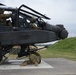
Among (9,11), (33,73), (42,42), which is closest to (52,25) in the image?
(42,42)

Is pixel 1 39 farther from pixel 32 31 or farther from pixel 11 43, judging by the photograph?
pixel 32 31

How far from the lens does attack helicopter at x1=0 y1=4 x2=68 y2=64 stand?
1812cm

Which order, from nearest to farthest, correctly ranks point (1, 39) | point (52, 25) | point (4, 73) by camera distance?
1. point (4, 73)
2. point (1, 39)
3. point (52, 25)

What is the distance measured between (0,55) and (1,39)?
1310mm

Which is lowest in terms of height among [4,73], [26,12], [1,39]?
[4,73]

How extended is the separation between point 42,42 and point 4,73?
14.3 ft

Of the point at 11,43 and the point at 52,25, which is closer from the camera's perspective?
the point at 11,43

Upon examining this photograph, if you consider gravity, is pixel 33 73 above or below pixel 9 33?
below

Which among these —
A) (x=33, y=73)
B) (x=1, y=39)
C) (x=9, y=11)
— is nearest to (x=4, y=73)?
(x=33, y=73)

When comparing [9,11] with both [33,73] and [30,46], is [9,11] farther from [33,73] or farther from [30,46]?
[33,73]

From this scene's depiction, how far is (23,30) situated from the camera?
18.5m

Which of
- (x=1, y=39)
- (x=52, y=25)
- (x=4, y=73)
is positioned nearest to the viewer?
(x=4, y=73)

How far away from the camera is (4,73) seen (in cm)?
1494

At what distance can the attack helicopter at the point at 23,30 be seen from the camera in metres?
18.1
